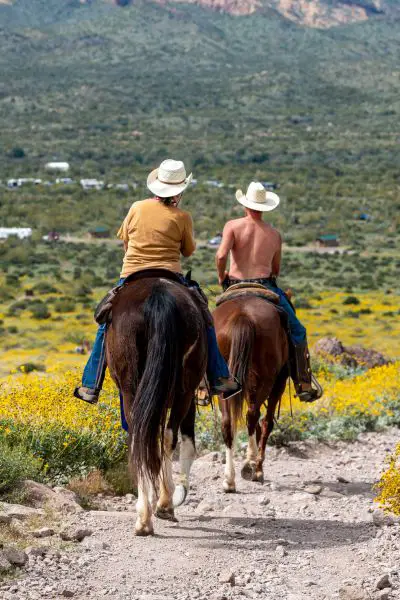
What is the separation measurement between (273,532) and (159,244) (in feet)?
7.07

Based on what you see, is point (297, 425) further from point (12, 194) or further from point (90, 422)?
point (12, 194)

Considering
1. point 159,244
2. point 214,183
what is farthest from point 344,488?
point 214,183

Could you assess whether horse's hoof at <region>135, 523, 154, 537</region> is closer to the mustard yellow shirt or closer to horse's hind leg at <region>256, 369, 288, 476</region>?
the mustard yellow shirt

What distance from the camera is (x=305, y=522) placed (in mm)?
7734

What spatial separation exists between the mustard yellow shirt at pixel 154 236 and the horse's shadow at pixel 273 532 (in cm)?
180

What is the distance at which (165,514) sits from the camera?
7242mm

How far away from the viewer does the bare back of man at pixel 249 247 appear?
8867 millimetres

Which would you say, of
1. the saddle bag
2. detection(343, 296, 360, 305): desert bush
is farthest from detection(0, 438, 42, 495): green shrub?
detection(343, 296, 360, 305): desert bush

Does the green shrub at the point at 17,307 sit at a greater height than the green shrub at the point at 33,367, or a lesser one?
lesser

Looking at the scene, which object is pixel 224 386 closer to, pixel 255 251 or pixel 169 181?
pixel 169 181

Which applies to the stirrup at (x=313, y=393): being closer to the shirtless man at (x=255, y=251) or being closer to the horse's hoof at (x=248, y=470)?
the shirtless man at (x=255, y=251)

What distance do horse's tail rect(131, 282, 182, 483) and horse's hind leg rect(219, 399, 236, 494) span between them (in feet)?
6.41

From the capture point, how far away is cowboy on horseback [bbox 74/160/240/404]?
7223 millimetres

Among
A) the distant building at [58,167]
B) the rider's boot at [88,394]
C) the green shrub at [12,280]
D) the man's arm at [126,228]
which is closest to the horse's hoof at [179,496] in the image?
the rider's boot at [88,394]
